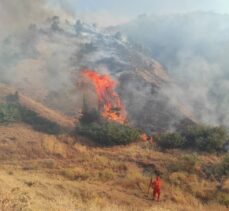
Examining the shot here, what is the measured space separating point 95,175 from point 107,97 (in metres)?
23.6

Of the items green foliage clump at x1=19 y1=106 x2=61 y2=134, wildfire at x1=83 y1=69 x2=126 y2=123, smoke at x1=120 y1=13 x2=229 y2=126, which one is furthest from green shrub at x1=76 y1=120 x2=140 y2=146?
smoke at x1=120 y1=13 x2=229 y2=126

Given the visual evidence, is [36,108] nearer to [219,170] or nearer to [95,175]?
[95,175]

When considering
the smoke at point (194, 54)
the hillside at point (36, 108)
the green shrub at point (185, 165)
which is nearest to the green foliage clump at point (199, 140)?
the green shrub at point (185, 165)

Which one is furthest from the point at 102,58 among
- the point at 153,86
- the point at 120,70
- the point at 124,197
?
the point at 124,197

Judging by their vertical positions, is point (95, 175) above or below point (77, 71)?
below

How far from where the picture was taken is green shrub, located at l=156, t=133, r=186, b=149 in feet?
98.5

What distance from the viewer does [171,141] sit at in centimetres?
3003

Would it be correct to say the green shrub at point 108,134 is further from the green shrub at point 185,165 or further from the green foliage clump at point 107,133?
the green shrub at point 185,165

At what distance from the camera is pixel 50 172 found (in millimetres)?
22969

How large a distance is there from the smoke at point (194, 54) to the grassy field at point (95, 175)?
2474 centimetres

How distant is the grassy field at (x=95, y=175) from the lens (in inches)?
685

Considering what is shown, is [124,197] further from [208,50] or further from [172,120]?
[208,50]

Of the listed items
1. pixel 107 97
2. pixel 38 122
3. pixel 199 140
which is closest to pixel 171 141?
pixel 199 140

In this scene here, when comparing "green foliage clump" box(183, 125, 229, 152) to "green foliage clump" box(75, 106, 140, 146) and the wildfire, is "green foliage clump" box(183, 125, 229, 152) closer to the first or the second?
"green foliage clump" box(75, 106, 140, 146)
